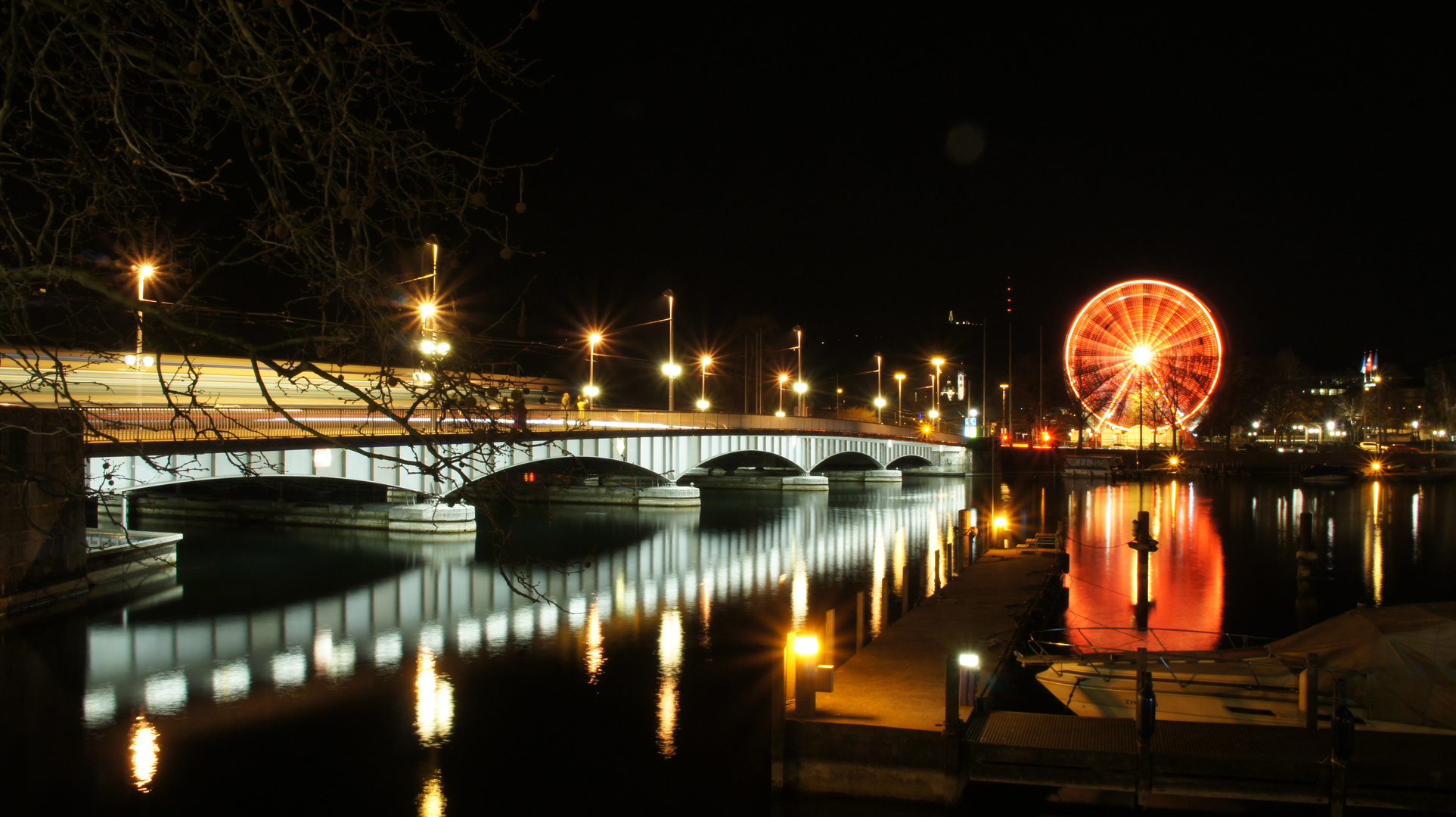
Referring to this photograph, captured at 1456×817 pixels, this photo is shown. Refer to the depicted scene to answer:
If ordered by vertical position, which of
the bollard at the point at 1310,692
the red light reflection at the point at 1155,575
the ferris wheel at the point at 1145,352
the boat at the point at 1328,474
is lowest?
the red light reflection at the point at 1155,575

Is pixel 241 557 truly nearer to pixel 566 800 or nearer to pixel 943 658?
pixel 566 800

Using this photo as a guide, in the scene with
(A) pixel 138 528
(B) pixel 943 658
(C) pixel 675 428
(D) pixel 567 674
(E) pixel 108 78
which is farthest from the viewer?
(C) pixel 675 428

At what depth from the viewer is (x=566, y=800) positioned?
1305 centimetres

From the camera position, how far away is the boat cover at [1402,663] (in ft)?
43.5

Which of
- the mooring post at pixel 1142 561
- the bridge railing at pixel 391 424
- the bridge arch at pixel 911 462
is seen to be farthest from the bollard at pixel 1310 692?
the bridge arch at pixel 911 462

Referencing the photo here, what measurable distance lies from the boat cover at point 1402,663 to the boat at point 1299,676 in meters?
0.01

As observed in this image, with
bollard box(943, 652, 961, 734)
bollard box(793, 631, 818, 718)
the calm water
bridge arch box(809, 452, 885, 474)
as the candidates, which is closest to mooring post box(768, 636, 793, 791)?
bollard box(793, 631, 818, 718)

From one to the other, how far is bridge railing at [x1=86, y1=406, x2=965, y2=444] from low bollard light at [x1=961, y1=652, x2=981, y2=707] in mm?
5469

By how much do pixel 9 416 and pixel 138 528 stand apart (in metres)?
25.9

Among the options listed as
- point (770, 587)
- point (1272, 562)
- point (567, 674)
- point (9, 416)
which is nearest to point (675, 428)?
point (770, 587)

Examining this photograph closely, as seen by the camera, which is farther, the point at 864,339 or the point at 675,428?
the point at 864,339

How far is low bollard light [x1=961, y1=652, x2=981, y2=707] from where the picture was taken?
1163 centimetres

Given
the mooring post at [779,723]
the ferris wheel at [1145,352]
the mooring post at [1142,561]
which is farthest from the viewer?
the ferris wheel at [1145,352]

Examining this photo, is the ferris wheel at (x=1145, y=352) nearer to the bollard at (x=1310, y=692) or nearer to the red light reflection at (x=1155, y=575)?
the red light reflection at (x=1155, y=575)
